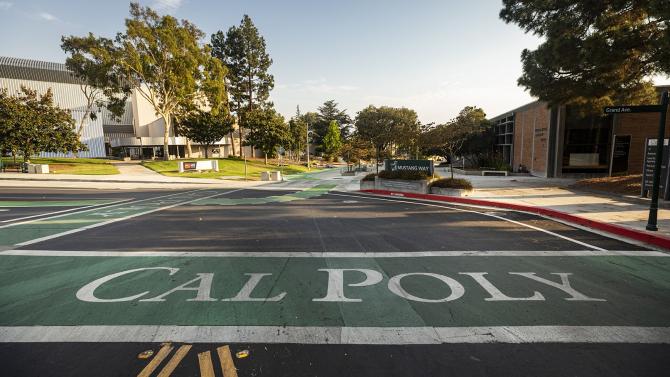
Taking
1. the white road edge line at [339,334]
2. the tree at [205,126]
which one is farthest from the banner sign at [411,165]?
the tree at [205,126]

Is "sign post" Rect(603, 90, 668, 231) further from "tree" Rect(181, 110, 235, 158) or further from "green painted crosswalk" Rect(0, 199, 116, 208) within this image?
"tree" Rect(181, 110, 235, 158)

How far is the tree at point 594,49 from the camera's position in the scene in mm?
13664

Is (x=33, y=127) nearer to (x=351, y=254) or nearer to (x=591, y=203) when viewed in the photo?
(x=351, y=254)

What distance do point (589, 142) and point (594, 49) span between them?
14655mm

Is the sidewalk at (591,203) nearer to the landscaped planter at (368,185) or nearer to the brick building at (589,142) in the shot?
the landscaped planter at (368,185)

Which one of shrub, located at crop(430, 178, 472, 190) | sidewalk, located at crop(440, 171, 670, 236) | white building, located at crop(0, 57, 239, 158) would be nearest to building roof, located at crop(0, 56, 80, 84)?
white building, located at crop(0, 57, 239, 158)

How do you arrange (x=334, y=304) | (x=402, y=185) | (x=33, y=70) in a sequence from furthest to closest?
(x=33, y=70) < (x=402, y=185) < (x=334, y=304)

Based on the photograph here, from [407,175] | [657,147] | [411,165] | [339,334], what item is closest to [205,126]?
[411,165]

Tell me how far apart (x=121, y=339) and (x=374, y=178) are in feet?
63.2

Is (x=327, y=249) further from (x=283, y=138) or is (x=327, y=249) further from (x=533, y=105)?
(x=283, y=138)

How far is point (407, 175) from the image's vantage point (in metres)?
19.3

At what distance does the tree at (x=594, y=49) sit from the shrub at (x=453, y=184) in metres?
7.24

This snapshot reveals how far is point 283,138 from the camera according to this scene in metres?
54.0

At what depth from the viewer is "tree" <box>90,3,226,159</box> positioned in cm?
3603
